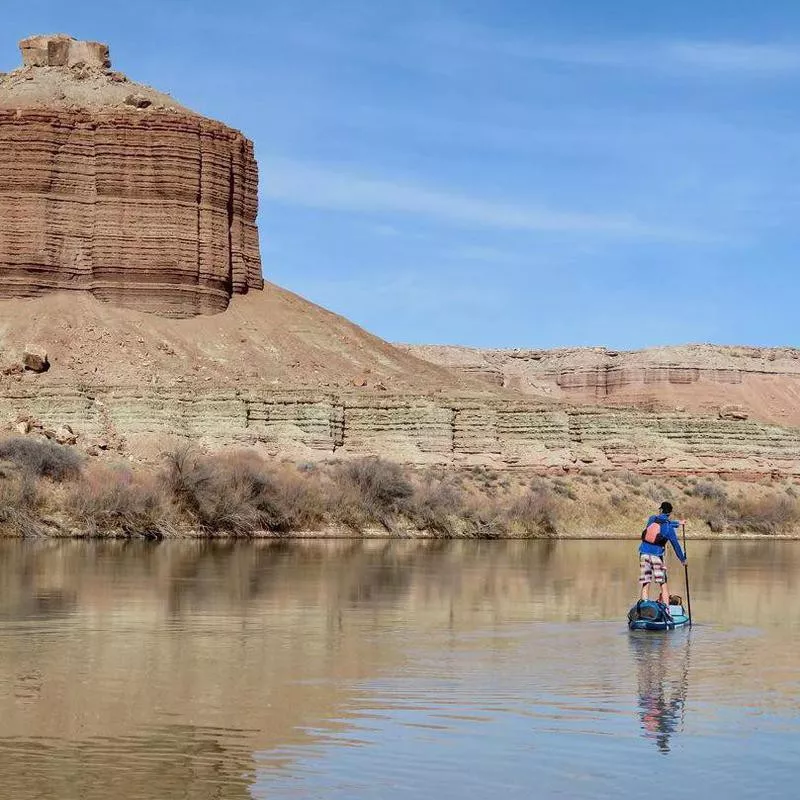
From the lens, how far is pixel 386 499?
4494 centimetres

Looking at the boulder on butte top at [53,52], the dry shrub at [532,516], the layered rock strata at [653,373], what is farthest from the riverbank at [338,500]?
the layered rock strata at [653,373]

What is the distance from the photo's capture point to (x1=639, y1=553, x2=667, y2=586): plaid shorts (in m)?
19.2

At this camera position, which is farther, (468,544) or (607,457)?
(607,457)

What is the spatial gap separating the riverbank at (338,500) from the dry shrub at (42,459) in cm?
4

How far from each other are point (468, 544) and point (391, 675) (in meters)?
26.8

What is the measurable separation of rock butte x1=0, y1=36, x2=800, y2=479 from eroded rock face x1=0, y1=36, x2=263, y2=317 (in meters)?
0.08

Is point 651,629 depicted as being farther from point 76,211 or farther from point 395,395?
point 76,211

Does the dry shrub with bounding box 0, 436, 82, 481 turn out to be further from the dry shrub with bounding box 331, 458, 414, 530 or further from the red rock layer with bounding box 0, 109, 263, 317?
the red rock layer with bounding box 0, 109, 263, 317

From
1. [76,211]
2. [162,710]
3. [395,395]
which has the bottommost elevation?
[162,710]

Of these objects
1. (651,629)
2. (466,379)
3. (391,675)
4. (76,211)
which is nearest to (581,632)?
(651,629)

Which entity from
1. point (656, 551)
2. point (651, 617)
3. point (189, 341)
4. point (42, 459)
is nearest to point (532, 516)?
point (42, 459)

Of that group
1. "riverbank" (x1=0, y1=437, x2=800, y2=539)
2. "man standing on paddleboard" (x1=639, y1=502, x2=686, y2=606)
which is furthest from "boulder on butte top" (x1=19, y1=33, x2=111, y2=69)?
"man standing on paddleboard" (x1=639, y1=502, x2=686, y2=606)

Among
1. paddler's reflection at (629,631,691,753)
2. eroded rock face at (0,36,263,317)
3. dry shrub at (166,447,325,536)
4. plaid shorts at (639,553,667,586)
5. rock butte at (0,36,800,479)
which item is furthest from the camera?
eroded rock face at (0,36,263,317)

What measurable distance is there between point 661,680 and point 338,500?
29.8 m
